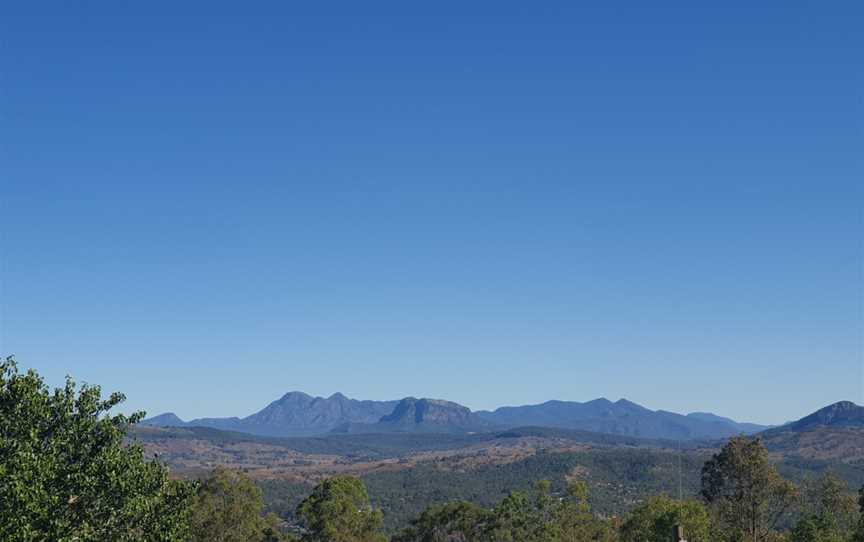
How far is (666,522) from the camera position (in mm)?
70062

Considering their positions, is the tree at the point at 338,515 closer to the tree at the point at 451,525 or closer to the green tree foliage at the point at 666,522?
the tree at the point at 451,525

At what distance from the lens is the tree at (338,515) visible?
245ft

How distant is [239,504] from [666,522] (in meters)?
37.8

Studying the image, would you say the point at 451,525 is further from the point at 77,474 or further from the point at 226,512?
A: the point at 77,474

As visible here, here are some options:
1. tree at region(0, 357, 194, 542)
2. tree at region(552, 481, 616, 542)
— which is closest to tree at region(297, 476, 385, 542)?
tree at region(552, 481, 616, 542)

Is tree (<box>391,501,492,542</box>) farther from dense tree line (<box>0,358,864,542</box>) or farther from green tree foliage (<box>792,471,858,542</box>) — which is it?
green tree foliage (<box>792,471,858,542</box>)

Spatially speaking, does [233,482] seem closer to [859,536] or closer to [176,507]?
[176,507]

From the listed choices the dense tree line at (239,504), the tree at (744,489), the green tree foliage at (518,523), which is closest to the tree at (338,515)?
the dense tree line at (239,504)

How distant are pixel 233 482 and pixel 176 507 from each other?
1743 inches

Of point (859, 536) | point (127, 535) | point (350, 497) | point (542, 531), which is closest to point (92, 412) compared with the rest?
point (127, 535)

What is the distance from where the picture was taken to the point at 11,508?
1097 inches

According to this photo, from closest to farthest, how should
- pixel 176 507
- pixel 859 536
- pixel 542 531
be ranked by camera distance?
pixel 176 507, pixel 859 536, pixel 542 531

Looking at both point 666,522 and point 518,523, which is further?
point 518,523

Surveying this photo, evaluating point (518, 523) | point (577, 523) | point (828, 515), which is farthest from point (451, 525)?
point (828, 515)
